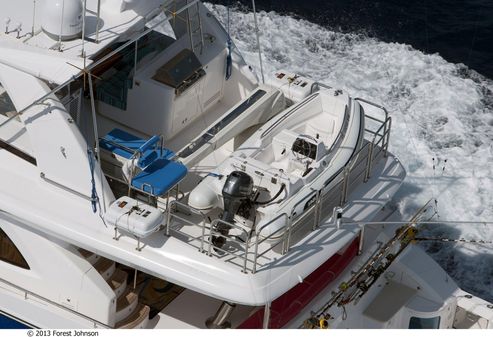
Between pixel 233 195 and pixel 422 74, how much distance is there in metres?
9.00

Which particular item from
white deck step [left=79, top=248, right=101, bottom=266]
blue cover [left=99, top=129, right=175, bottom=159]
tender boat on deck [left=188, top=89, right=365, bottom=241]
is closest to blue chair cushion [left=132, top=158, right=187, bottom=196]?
blue cover [left=99, top=129, right=175, bottom=159]

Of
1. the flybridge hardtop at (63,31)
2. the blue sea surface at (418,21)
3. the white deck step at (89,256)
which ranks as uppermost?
the flybridge hardtop at (63,31)

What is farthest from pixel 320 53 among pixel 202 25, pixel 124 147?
pixel 124 147

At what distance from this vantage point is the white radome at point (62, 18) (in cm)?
1214

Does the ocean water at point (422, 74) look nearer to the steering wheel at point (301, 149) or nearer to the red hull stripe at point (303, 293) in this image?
the red hull stripe at point (303, 293)

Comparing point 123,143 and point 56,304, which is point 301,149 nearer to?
point 123,143

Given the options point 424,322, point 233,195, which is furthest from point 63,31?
point 424,322

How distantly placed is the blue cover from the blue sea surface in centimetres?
920

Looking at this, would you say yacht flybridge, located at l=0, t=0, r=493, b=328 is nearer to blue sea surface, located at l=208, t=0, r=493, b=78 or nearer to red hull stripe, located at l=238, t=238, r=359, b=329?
red hull stripe, located at l=238, t=238, r=359, b=329

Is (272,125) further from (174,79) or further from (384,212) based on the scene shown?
(384,212)

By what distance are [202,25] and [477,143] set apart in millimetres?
6299

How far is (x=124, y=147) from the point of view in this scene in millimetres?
12680

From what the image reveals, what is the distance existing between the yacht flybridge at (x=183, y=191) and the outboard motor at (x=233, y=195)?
2 centimetres

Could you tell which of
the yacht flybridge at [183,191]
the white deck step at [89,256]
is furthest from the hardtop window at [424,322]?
the white deck step at [89,256]
